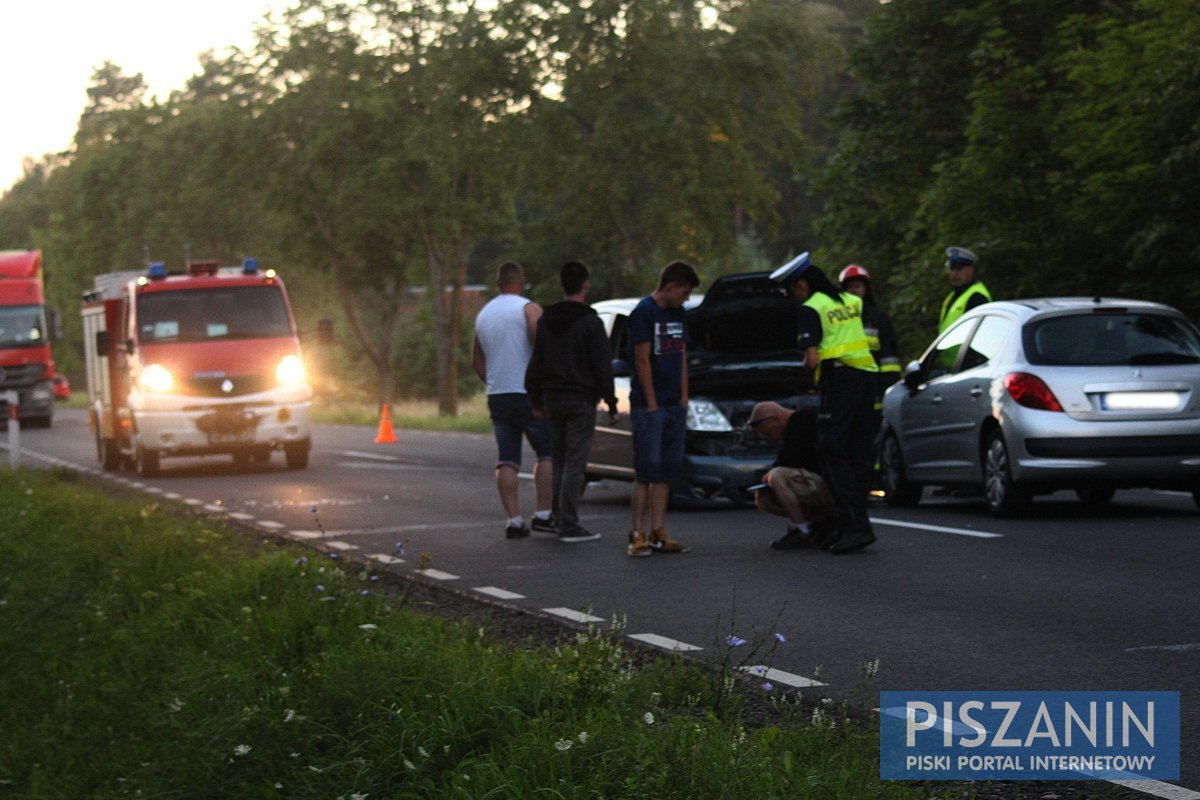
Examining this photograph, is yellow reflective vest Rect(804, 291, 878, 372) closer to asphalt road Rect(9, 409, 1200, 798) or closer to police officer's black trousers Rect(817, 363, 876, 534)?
police officer's black trousers Rect(817, 363, 876, 534)

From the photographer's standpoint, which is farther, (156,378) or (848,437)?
(156,378)

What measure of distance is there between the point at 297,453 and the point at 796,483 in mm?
12748

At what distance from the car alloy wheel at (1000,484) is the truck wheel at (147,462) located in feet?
40.7

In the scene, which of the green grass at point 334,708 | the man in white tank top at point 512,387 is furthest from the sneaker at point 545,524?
the green grass at point 334,708

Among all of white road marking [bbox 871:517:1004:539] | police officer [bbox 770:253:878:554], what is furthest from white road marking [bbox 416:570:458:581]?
white road marking [bbox 871:517:1004:539]

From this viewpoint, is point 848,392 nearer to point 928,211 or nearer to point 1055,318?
point 1055,318

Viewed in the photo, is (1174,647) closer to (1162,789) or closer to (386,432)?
(1162,789)

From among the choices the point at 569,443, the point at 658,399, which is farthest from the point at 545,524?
the point at 658,399

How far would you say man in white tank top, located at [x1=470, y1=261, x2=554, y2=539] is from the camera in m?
14.2

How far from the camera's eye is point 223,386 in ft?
76.9

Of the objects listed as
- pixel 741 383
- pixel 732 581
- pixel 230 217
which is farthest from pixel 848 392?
pixel 230 217

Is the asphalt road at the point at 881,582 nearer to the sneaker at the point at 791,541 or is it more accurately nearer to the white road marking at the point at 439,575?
the white road marking at the point at 439,575

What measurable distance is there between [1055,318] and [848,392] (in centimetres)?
266

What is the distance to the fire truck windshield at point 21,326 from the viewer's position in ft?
160
